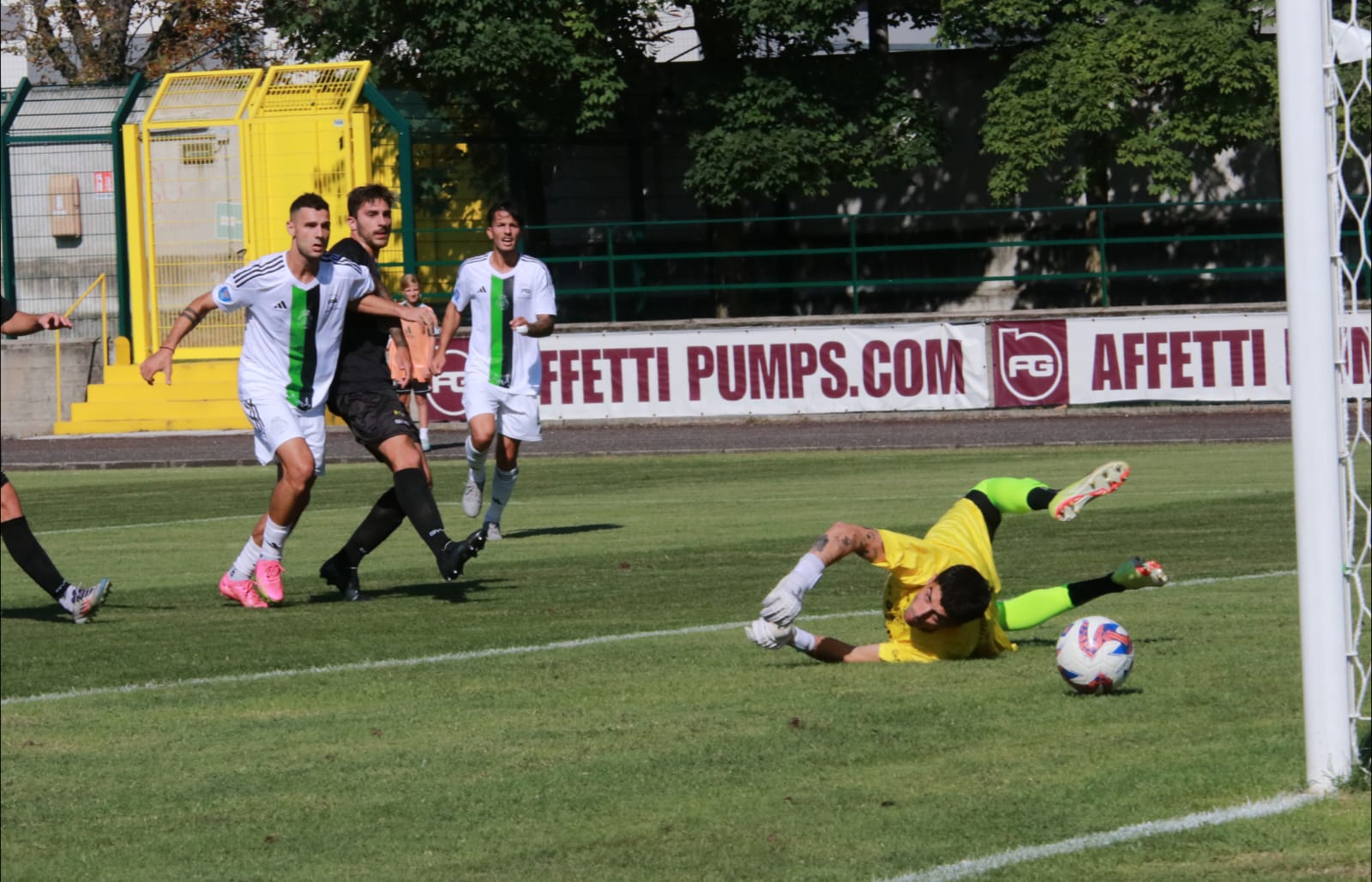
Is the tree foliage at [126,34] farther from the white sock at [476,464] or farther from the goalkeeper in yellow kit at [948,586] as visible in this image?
the goalkeeper in yellow kit at [948,586]

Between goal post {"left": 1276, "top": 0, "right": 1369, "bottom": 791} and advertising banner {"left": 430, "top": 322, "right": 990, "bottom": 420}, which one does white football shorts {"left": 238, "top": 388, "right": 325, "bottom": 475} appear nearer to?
goal post {"left": 1276, "top": 0, "right": 1369, "bottom": 791}

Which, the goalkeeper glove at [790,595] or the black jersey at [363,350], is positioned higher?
the black jersey at [363,350]

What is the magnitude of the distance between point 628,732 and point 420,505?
11.7 ft

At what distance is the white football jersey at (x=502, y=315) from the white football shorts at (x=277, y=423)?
2910mm

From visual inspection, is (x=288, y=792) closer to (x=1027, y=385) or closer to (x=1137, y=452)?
(x=1137, y=452)

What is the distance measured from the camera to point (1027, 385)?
86.2 feet

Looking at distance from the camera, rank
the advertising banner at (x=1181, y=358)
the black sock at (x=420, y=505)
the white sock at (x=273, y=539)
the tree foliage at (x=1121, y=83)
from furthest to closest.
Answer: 1. the tree foliage at (x=1121, y=83)
2. the advertising banner at (x=1181, y=358)
3. the white sock at (x=273, y=539)
4. the black sock at (x=420, y=505)

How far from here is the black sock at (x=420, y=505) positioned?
10.0 metres

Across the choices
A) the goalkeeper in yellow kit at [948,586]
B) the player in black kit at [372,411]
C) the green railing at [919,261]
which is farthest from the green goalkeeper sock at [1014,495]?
the green railing at [919,261]

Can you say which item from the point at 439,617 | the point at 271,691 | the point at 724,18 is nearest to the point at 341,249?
the point at 439,617

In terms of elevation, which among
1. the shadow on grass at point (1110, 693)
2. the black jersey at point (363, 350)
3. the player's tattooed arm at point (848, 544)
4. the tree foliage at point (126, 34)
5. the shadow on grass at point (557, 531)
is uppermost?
the tree foliage at point (126, 34)

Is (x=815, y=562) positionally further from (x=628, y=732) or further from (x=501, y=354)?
(x=501, y=354)

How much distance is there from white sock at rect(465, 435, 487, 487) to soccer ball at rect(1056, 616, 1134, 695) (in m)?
6.88

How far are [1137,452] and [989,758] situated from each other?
14803 millimetres
